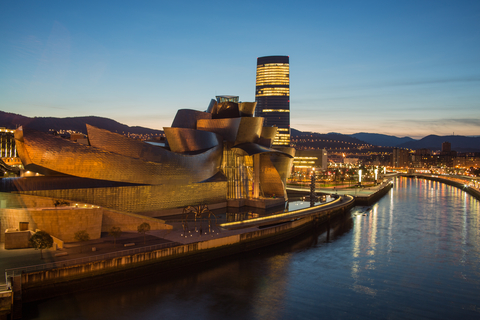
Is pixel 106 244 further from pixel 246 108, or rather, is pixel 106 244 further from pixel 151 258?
pixel 246 108

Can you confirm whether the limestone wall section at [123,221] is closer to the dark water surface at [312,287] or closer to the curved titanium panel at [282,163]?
the dark water surface at [312,287]

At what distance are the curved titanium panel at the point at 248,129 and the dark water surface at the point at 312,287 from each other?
1357 cm

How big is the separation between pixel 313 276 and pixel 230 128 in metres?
19.8

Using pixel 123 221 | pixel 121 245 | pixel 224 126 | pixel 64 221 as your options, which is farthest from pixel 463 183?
pixel 64 221

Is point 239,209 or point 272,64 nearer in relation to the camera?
point 239,209

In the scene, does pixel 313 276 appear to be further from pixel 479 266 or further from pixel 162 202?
pixel 162 202

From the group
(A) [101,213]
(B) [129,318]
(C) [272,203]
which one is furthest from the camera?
(C) [272,203]

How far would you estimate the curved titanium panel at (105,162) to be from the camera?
2281cm

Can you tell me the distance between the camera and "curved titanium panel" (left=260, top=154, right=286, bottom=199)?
3869 cm

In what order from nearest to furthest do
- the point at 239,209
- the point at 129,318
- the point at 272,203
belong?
the point at 129,318 → the point at 239,209 → the point at 272,203

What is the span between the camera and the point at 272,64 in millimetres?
143750

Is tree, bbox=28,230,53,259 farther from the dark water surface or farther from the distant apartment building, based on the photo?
the distant apartment building

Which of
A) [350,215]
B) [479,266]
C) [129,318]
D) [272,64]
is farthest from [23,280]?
[272,64]

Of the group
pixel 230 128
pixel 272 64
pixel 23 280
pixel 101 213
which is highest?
pixel 272 64
